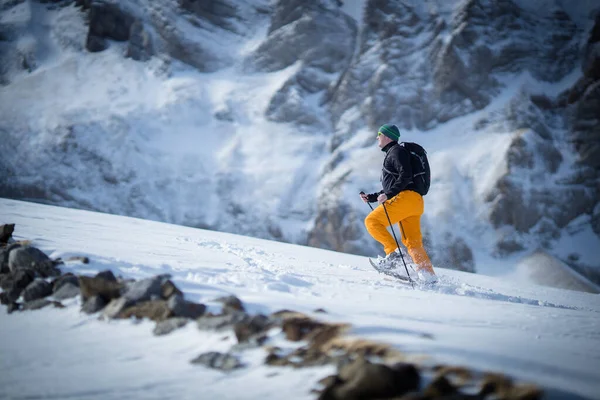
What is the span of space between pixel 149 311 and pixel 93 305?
519mm

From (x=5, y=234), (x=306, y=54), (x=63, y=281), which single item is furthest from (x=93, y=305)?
(x=306, y=54)

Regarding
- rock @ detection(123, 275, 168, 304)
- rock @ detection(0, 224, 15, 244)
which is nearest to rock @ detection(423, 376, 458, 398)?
rock @ detection(123, 275, 168, 304)

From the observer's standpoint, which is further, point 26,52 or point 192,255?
point 26,52

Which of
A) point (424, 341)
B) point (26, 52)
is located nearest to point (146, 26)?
point (26, 52)

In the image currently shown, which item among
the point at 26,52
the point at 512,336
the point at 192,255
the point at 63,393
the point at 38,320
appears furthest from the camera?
the point at 26,52

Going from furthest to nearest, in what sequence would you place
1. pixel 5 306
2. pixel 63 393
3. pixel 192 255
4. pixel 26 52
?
1. pixel 26 52
2. pixel 192 255
3. pixel 5 306
4. pixel 63 393

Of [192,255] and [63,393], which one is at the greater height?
[63,393]

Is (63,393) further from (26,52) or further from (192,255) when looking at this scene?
(26,52)

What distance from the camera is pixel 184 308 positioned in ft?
9.04

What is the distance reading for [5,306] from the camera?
320 centimetres

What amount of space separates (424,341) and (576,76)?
60.2ft

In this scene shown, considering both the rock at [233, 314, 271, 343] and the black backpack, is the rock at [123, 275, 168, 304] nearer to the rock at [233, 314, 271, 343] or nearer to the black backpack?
the rock at [233, 314, 271, 343]

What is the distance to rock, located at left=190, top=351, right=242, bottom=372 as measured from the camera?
2.12 m

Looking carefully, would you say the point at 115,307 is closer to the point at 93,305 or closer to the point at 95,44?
the point at 93,305
